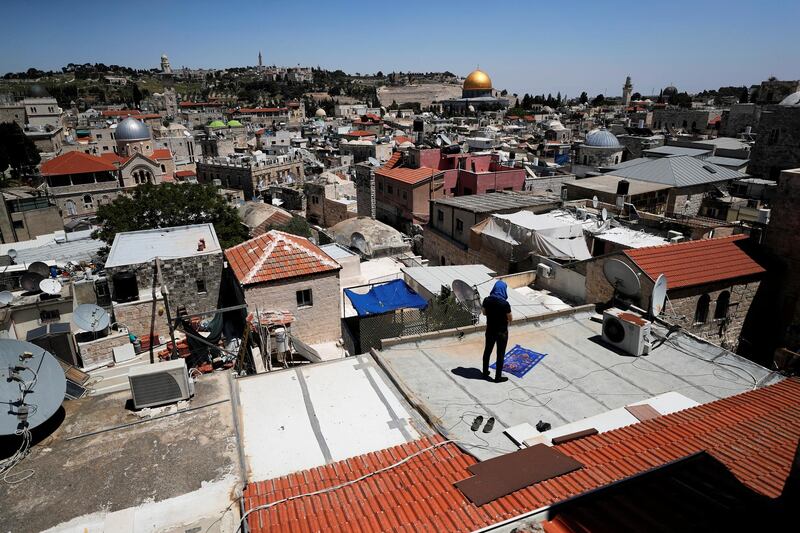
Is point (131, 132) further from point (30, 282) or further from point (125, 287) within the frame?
point (125, 287)

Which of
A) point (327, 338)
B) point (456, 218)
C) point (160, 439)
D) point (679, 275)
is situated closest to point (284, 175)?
point (456, 218)

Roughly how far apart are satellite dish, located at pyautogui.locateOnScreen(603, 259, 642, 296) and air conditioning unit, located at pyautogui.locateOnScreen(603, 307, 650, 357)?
85.1 inches

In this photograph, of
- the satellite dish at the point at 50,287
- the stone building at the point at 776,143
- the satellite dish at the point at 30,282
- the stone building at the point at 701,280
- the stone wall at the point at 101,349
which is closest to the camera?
the stone building at the point at 701,280

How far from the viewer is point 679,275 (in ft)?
42.7

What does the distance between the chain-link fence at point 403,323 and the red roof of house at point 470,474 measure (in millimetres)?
6313

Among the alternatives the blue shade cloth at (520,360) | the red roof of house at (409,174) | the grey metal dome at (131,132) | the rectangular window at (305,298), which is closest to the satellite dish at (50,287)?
the rectangular window at (305,298)

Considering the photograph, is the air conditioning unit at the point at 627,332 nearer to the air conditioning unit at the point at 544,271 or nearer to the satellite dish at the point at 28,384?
the air conditioning unit at the point at 544,271

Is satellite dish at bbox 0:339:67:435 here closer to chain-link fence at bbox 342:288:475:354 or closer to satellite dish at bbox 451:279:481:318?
chain-link fence at bbox 342:288:475:354

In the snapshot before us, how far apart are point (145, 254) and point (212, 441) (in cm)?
1523

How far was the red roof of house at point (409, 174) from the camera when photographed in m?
31.9

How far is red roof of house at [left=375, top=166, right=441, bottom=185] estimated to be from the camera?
31906 mm

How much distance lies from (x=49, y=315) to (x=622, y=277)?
20.1 metres

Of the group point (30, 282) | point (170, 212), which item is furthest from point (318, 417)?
point (170, 212)

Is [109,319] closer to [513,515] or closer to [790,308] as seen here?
[513,515]
